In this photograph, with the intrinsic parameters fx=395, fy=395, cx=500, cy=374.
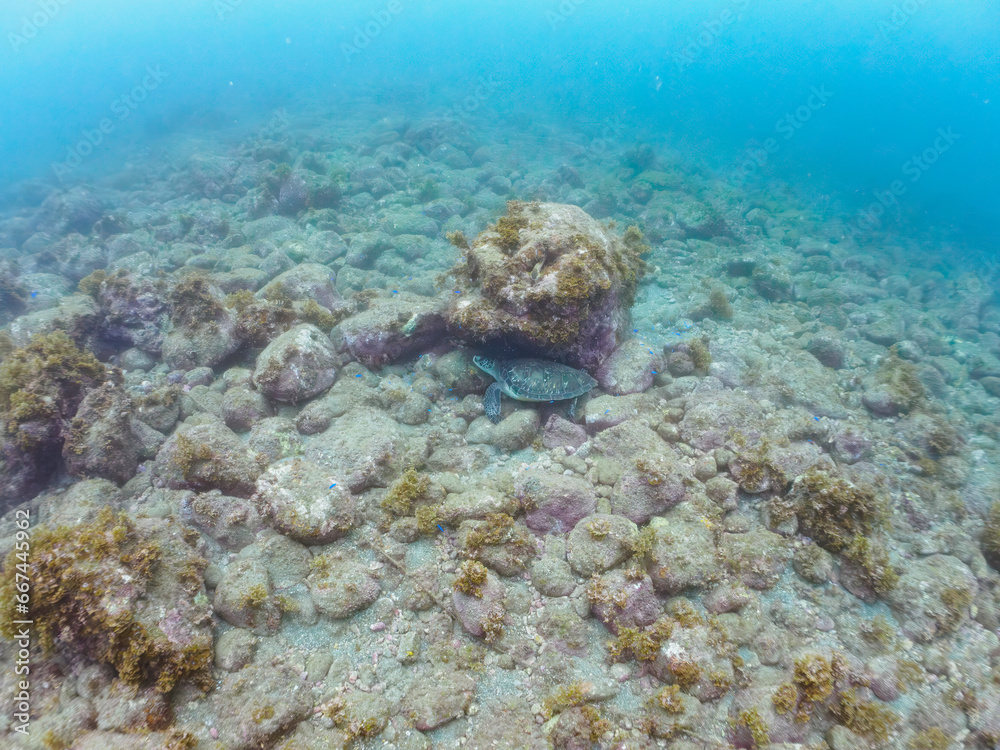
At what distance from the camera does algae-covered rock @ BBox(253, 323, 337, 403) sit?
7.86 metres

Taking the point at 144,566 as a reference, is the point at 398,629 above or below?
below

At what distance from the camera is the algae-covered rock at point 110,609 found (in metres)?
3.86

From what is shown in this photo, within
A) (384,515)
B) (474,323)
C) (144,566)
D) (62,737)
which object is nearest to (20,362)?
(144,566)

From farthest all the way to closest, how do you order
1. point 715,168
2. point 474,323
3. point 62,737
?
point 715,168
point 474,323
point 62,737

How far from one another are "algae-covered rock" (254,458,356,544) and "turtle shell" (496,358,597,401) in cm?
358

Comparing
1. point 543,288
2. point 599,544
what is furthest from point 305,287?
point 599,544

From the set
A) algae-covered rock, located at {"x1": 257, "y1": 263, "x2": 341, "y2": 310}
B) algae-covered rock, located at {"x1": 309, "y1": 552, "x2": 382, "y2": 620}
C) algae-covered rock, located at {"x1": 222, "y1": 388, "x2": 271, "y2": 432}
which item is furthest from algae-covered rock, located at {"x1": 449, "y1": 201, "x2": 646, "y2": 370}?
algae-covered rock, located at {"x1": 257, "y1": 263, "x2": 341, "y2": 310}

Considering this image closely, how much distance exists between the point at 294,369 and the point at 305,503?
10.9ft

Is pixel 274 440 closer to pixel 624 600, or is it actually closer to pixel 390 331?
pixel 390 331

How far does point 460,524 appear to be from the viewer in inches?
228

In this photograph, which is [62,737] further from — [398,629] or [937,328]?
[937,328]

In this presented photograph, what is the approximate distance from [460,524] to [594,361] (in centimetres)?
460

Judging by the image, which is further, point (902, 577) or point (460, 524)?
point (460, 524)

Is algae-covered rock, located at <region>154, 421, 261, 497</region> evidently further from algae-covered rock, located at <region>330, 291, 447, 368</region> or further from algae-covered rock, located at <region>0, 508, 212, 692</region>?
algae-covered rock, located at <region>330, 291, 447, 368</region>
